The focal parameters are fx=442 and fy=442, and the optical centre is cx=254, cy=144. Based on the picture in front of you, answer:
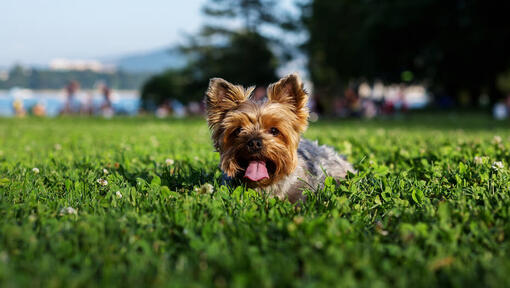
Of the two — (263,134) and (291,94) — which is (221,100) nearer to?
(263,134)

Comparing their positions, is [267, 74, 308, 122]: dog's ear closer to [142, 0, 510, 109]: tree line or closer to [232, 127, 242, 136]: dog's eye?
[232, 127, 242, 136]: dog's eye

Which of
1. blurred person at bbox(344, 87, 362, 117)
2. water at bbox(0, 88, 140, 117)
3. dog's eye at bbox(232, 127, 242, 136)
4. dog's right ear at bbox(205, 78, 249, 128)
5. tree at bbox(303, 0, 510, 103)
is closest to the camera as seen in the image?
dog's eye at bbox(232, 127, 242, 136)

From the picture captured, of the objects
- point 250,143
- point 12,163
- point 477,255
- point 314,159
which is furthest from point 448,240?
point 12,163

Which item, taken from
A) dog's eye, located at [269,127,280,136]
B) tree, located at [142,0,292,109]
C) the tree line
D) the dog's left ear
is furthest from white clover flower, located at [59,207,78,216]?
tree, located at [142,0,292,109]

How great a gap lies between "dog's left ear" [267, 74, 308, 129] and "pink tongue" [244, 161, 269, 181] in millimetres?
756

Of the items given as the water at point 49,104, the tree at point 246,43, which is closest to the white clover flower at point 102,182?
the water at point 49,104

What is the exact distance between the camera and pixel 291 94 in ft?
16.4

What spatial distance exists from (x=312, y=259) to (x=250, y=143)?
2.00 metres

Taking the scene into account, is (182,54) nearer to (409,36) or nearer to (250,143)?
(409,36)

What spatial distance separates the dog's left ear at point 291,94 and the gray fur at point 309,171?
58 centimetres

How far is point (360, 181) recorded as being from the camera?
5016 millimetres

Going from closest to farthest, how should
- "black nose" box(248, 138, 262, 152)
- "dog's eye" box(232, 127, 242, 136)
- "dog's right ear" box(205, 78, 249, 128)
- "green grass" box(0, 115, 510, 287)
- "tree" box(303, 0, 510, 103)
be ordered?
1. "green grass" box(0, 115, 510, 287)
2. "black nose" box(248, 138, 262, 152)
3. "dog's eye" box(232, 127, 242, 136)
4. "dog's right ear" box(205, 78, 249, 128)
5. "tree" box(303, 0, 510, 103)

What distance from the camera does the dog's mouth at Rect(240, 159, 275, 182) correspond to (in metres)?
4.66

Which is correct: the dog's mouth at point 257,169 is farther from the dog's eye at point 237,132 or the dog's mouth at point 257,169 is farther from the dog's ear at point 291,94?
the dog's ear at point 291,94
